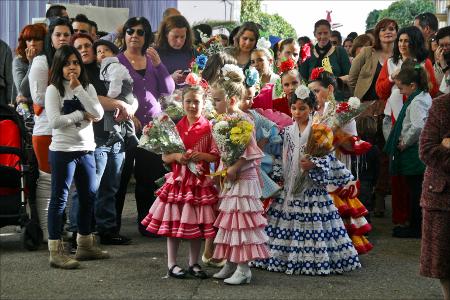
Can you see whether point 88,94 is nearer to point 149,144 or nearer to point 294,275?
point 149,144

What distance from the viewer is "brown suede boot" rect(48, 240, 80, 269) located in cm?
738

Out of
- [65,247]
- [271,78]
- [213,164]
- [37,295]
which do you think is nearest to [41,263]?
[65,247]

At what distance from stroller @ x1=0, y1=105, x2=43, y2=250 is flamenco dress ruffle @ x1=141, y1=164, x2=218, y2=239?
160 centimetres

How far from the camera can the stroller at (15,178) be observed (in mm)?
8078

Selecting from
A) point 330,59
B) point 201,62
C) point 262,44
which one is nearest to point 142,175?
point 201,62

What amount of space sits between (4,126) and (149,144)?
1.85 meters

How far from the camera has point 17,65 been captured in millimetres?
9836

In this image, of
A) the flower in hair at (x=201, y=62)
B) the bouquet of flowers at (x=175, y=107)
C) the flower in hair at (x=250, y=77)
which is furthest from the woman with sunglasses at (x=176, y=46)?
the flower in hair at (x=250, y=77)

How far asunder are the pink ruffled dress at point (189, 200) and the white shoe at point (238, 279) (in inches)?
14.0

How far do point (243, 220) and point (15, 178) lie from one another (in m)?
2.44

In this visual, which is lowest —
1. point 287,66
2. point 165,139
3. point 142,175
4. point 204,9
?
point 142,175

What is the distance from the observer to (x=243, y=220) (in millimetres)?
6797

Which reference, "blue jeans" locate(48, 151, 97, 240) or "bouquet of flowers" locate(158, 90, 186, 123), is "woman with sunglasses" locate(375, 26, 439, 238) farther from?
"blue jeans" locate(48, 151, 97, 240)

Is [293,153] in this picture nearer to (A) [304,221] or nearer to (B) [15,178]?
(A) [304,221]
